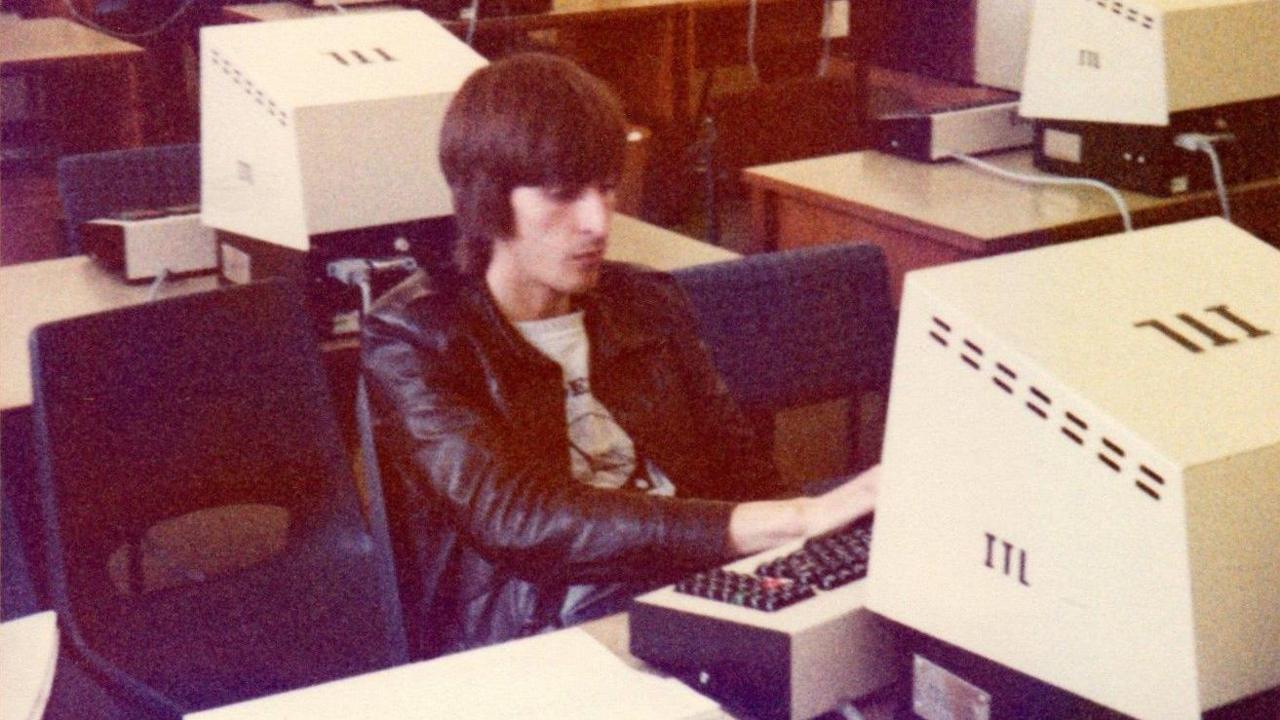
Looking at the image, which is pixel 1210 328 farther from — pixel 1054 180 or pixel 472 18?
pixel 472 18

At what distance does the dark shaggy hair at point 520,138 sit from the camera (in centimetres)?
171

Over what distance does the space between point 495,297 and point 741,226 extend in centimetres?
337

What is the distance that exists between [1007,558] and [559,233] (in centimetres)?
82

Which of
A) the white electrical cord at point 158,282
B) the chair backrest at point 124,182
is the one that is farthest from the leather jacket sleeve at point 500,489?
the chair backrest at point 124,182

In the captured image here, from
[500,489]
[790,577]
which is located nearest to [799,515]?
[790,577]

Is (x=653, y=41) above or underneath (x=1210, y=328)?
underneath

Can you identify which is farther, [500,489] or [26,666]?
[500,489]

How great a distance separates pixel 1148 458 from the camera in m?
0.92

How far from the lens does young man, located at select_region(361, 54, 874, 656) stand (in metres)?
Answer: 1.63

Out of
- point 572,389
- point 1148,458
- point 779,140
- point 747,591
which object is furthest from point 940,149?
point 1148,458

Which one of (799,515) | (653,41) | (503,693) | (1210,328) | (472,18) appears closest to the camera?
(1210,328)

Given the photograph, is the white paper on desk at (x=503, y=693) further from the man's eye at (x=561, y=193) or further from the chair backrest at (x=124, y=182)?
the chair backrest at (x=124, y=182)

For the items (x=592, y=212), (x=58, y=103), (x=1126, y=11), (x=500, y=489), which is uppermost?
(x=1126, y=11)

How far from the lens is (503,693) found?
121 cm
